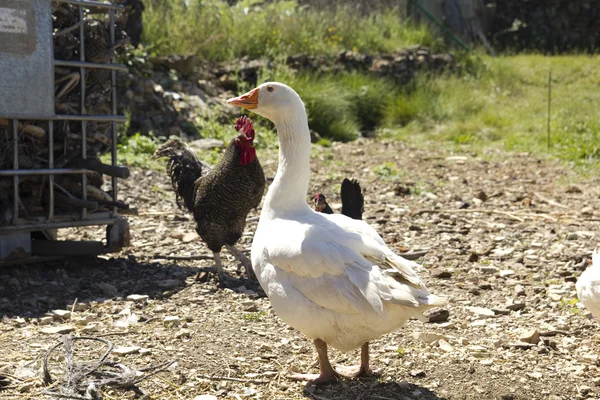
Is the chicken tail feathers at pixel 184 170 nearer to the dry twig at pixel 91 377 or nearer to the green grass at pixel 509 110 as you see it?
the dry twig at pixel 91 377

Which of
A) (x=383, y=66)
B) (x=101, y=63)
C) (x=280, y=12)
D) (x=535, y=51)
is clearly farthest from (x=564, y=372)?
(x=535, y=51)

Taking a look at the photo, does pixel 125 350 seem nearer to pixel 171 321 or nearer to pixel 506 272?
pixel 171 321

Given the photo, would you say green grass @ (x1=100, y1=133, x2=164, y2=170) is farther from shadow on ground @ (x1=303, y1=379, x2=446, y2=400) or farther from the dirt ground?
shadow on ground @ (x1=303, y1=379, x2=446, y2=400)

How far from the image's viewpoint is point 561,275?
5.24 metres

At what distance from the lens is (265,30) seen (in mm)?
14664

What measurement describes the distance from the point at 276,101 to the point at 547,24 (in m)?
19.2

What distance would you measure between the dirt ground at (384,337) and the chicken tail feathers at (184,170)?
19.9 inches

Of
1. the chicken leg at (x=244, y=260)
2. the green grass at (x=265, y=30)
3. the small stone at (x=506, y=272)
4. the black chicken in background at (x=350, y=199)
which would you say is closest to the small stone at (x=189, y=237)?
the chicken leg at (x=244, y=260)

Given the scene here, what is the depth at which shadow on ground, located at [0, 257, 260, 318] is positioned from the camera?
15.2 ft

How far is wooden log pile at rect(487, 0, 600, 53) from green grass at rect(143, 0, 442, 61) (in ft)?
15.2

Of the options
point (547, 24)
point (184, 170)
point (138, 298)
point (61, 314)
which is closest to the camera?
point (61, 314)

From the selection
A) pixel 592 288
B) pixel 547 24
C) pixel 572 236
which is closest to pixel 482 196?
pixel 572 236

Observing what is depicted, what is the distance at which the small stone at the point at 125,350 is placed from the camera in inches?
147

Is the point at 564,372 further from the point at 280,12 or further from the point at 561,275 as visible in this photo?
the point at 280,12
